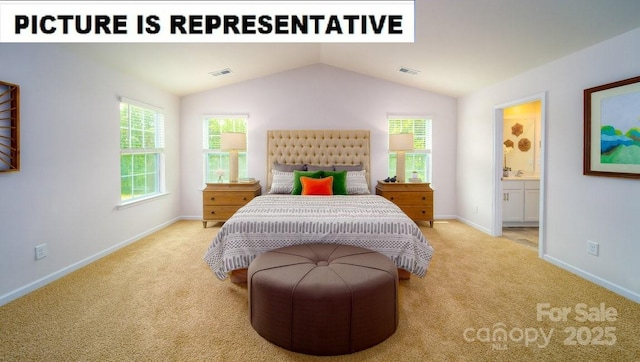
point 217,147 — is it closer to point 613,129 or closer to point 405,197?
point 405,197

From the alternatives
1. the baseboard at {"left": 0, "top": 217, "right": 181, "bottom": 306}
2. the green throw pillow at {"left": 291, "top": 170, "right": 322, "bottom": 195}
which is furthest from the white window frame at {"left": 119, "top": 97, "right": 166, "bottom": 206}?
the green throw pillow at {"left": 291, "top": 170, "right": 322, "bottom": 195}

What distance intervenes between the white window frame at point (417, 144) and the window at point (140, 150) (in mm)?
3919

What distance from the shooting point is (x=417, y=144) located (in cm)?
554

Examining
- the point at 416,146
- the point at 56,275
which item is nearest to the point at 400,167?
the point at 416,146

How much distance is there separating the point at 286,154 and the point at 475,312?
12.5 ft

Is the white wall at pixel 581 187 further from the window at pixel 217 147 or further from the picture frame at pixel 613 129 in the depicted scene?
the window at pixel 217 147

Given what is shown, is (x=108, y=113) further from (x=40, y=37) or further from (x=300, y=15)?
(x=300, y=15)

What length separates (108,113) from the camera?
3.63 meters

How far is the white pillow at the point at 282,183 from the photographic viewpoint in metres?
4.55

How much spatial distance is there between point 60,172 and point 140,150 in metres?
1.46

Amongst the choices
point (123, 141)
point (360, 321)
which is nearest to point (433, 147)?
point (360, 321)

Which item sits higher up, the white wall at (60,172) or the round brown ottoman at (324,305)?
the white wall at (60,172)

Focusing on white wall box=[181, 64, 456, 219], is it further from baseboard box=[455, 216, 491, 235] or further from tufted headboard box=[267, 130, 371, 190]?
baseboard box=[455, 216, 491, 235]

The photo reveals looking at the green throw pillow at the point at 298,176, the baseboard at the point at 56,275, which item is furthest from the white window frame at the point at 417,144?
the baseboard at the point at 56,275
